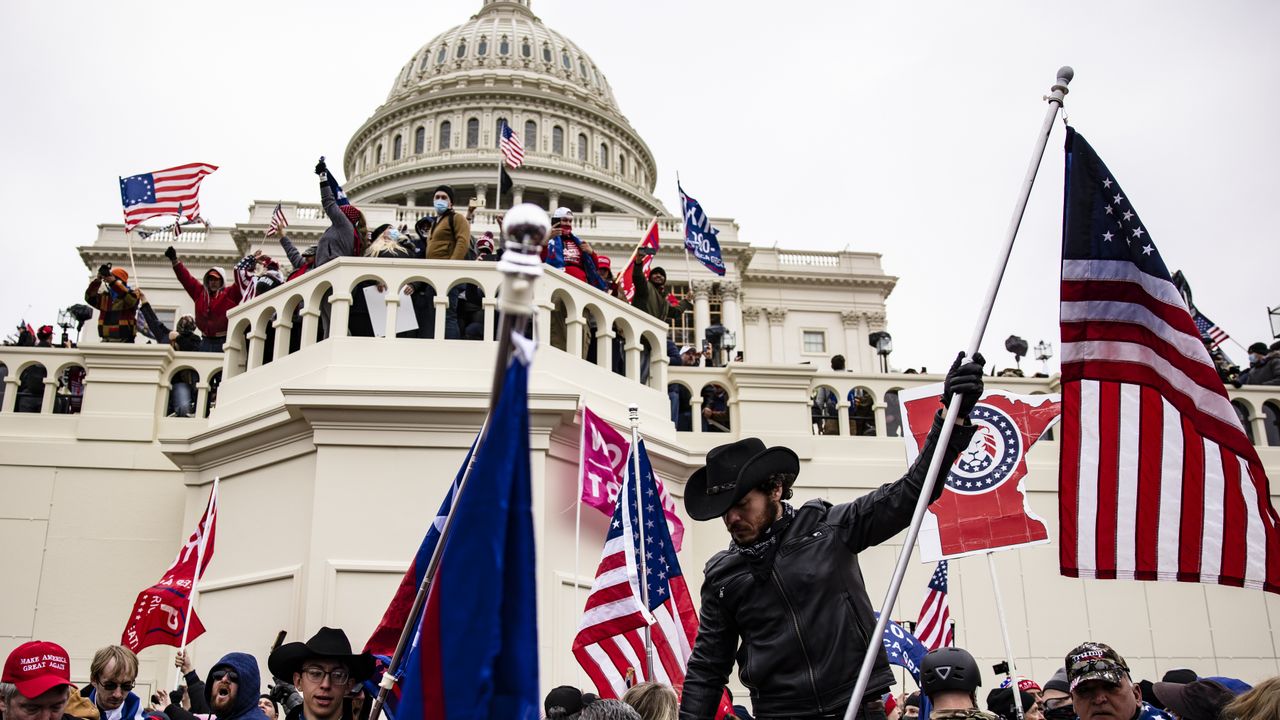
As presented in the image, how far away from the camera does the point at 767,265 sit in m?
65.2

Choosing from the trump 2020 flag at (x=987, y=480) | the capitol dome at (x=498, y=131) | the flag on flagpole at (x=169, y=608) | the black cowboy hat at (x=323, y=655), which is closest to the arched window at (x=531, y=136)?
the capitol dome at (x=498, y=131)

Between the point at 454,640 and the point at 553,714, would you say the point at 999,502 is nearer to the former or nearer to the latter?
the point at 553,714

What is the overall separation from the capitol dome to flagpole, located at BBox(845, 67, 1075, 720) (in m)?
69.6

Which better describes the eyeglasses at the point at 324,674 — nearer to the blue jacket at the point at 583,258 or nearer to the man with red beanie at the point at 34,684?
the man with red beanie at the point at 34,684

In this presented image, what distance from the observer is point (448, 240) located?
11.2 metres

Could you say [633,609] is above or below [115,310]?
below

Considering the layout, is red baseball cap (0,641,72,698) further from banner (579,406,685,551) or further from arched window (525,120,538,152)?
arched window (525,120,538,152)

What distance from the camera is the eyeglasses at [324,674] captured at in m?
4.77

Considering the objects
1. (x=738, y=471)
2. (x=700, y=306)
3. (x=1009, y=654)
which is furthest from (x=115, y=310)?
(x=700, y=306)

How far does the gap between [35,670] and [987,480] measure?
23.7 feet

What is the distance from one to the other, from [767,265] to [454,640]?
6364 cm

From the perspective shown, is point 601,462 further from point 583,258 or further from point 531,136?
point 531,136

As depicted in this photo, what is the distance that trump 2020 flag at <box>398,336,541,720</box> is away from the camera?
2.40 meters

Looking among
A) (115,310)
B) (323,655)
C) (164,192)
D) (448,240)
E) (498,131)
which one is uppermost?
(498,131)
